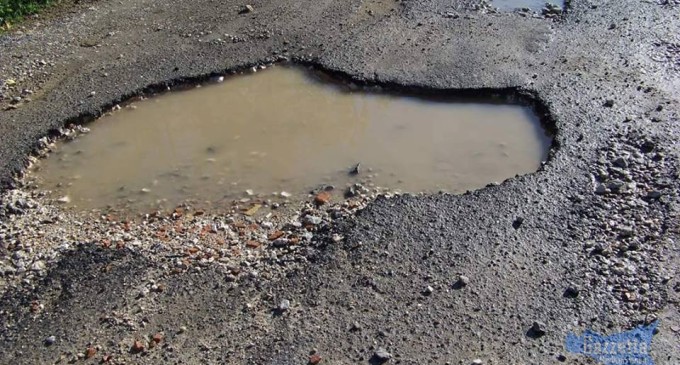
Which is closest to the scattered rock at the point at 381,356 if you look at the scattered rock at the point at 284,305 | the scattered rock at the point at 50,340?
the scattered rock at the point at 284,305

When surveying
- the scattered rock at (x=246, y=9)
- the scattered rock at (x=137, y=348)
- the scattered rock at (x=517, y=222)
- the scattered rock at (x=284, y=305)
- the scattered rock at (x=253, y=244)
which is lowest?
the scattered rock at (x=137, y=348)

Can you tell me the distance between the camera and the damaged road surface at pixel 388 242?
4211 mm

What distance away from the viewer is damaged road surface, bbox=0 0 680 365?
421 cm

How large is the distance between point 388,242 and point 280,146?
1.74 m

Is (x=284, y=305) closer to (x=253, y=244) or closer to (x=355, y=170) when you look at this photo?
(x=253, y=244)

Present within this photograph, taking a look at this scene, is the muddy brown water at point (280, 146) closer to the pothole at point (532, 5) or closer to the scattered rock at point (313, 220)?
the scattered rock at point (313, 220)

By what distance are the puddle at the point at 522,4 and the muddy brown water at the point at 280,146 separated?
1.97m

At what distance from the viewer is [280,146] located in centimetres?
623

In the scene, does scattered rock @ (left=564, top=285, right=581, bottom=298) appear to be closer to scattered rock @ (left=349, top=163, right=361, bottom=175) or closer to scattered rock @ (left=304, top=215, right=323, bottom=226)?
scattered rock @ (left=304, top=215, right=323, bottom=226)

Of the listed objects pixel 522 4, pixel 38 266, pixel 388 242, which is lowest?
pixel 38 266

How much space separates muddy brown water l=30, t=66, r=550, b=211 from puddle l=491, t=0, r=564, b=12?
1.97 metres

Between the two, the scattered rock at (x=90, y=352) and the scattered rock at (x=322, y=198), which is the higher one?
the scattered rock at (x=322, y=198)

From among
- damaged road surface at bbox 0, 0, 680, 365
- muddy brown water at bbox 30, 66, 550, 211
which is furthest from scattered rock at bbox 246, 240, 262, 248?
muddy brown water at bbox 30, 66, 550, 211

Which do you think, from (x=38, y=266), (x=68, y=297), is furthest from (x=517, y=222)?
(x=38, y=266)
